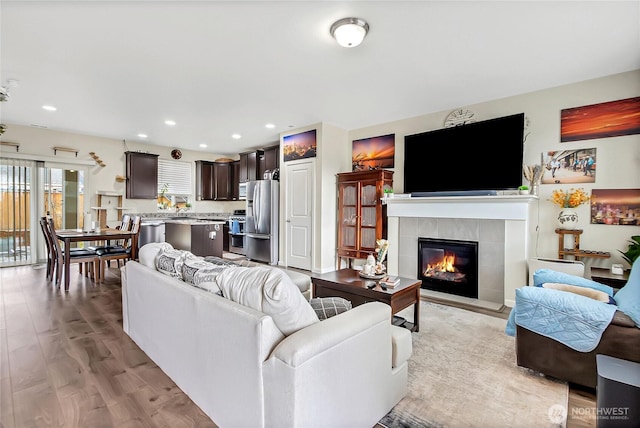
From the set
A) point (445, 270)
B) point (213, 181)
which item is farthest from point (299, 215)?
point (213, 181)

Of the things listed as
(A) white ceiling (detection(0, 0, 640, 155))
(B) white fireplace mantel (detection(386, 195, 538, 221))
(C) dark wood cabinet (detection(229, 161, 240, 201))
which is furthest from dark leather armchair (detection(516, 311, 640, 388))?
(C) dark wood cabinet (detection(229, 161, 240, 201))

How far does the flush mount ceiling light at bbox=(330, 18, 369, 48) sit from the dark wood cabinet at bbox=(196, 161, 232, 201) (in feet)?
19.7

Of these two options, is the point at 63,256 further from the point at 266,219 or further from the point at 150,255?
the point at 266,219

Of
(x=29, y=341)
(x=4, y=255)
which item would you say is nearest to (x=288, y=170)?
(x=29, y=341)

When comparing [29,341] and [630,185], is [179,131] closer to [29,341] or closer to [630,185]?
[29,341]

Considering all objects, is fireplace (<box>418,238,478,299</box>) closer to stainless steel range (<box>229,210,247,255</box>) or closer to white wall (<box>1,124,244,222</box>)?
stainless steel range (<box>229,210,247,255</box>)

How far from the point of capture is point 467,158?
3.94 meters

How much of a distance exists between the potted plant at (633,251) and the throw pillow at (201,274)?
12.5 feet

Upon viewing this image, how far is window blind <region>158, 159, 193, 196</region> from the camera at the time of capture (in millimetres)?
7145

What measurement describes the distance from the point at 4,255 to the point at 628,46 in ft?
29.8

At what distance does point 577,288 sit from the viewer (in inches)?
91.2

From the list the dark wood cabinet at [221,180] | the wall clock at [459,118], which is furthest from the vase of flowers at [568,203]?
the dark wood cabinet at [221,180]

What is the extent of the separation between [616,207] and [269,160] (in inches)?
218

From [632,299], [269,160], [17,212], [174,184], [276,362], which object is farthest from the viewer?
[174,184]
